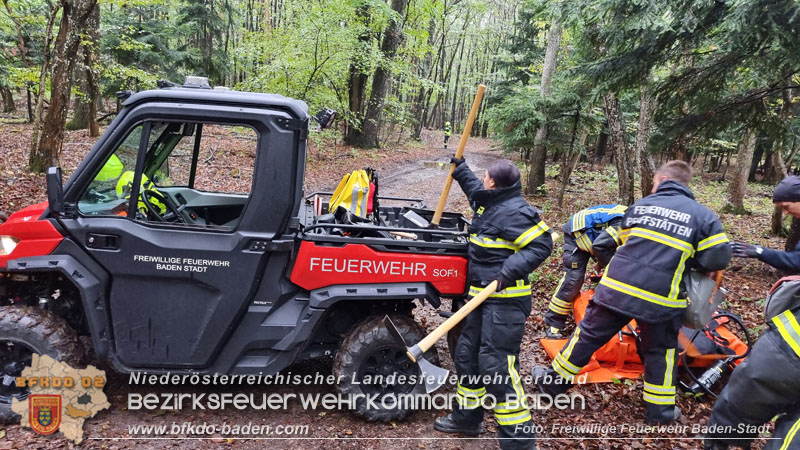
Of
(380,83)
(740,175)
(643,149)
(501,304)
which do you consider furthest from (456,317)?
(380,83)

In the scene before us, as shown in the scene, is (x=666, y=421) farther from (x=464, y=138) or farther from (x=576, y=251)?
(x=464, y=138)

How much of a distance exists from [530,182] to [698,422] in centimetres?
954

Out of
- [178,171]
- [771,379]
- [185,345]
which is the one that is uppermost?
[178,171]

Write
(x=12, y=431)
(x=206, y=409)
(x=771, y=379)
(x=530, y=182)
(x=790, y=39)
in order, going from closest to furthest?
(x=771, y=379)
(x=12, y=431)
(x=206, y=409)
(x=790, y=39)
(x=530, y=182)

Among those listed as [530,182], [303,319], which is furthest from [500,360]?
[530,182]

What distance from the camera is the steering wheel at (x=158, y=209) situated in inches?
137

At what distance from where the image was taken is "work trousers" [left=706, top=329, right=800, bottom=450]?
2.59 m

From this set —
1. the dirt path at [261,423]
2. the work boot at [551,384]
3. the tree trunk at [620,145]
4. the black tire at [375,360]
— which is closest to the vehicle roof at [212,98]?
the black tire at [375,360]

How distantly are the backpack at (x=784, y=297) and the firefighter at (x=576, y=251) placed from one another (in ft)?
6.11

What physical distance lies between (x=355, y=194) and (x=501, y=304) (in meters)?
1.58

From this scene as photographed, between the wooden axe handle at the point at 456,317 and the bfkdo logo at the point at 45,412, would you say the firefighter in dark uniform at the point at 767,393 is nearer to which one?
the wooden axe handle at the point at 456,317

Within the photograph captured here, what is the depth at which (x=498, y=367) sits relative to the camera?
3.43 meters

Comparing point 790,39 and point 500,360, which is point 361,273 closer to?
point 500,360

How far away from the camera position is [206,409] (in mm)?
3709
